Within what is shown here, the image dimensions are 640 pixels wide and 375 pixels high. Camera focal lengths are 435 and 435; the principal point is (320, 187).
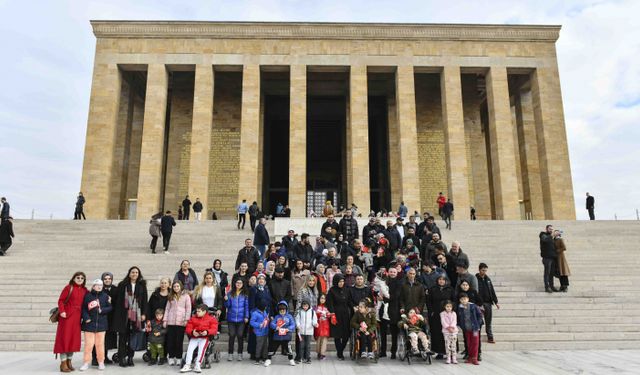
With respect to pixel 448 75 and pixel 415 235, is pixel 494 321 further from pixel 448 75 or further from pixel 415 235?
pixel 448 75

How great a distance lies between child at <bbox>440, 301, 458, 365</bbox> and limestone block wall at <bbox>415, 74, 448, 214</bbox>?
19262 millimetres

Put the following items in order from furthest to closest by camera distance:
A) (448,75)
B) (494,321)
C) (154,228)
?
(448,75)
(154,228)
(494,321)

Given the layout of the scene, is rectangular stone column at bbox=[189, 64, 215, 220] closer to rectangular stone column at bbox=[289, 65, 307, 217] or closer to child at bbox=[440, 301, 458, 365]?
rectangular stone column at bbox=[289, 65, 307, 217]

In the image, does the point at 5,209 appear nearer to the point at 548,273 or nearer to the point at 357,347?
the point at 357,347

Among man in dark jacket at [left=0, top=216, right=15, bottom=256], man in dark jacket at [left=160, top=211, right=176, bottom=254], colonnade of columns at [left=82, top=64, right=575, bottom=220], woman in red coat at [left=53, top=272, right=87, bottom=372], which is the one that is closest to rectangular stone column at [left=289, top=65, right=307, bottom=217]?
colonnade of columns at [left=82, top=64, right=575, bottom=220]

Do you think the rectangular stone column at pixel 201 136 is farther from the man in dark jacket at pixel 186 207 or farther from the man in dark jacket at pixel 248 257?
the man in dark jacket at pixel 248 257

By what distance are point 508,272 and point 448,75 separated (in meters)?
16.0

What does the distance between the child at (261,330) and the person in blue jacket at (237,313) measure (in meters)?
0.20

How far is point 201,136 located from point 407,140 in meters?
11.2

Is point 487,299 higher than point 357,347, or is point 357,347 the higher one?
point 487,299

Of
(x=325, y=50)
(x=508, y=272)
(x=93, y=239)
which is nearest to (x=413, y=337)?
(x=508, y=272)

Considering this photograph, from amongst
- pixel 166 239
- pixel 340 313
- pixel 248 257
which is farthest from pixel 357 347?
pixel 166 239

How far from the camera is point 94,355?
6.63 meters

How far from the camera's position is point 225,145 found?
2661 centimetres
